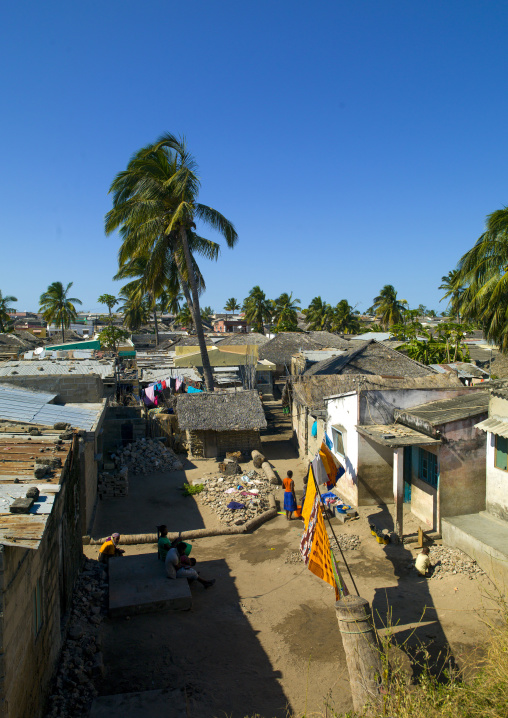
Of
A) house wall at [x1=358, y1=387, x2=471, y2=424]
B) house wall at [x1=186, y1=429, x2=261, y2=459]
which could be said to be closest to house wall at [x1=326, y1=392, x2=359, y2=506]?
house wall at [x1=358, y1=387, x2=471, y2=424]

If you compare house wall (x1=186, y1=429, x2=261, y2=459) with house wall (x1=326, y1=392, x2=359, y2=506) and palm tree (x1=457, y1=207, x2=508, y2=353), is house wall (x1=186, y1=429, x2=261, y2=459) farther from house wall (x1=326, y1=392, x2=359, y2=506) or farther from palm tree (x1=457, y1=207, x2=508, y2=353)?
palm tree (x1=457, y1=207, x2=508, y2=353)

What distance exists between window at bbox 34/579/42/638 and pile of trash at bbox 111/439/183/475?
10506mm

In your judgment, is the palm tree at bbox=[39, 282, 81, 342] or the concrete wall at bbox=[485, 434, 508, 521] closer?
the concrete wall at bbox=[485, 434, 508, 521]

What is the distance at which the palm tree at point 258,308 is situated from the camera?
191 ft

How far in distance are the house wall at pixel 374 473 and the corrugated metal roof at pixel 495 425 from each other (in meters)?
2.97

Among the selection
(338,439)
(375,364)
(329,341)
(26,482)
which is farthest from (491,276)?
(329,341)

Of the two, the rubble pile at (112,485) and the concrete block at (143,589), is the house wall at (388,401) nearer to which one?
the concrete block at (143,589)

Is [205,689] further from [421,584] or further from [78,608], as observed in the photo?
[421,584]

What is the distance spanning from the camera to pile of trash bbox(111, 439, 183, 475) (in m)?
17.0

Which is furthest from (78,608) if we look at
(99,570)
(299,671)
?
(299,671)

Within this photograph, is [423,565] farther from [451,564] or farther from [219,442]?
[219,442]

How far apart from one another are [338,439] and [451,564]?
16.5ft

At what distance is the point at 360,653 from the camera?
552 centimetres

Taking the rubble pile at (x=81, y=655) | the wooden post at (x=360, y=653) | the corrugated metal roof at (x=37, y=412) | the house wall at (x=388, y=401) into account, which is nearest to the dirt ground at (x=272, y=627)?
the rubble pile at (x=81, y=655)
